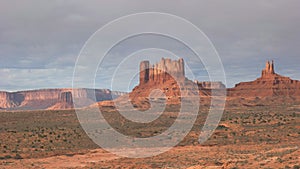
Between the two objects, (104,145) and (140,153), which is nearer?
(140,153)

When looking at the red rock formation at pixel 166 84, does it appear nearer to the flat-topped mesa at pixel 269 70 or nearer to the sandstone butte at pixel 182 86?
the sandstone butte at pixel 182 86

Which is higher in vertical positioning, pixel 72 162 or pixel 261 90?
pixel 261 90

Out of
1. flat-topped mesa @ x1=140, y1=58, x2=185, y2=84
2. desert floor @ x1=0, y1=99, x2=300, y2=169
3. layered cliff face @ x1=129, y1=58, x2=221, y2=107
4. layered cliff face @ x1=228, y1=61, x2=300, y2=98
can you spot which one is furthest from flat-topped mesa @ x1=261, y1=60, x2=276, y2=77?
desert floor @ x1=0, y1=99, x2=300, y2=169

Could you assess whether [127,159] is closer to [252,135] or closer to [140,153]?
[140,153]

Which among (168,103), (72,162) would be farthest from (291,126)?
(168,103)

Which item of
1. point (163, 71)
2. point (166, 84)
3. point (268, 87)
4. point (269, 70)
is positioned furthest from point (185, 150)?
point (269, 70)

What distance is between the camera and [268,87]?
428 ft

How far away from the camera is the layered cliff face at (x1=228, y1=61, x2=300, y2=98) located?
127688mm

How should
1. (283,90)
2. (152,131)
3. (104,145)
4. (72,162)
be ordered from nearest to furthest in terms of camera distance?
1. (72,162)
2. (104,145)
3. (152,131)
4. (283,90)

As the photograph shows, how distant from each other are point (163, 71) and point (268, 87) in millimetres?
46445

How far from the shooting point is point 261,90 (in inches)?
5148

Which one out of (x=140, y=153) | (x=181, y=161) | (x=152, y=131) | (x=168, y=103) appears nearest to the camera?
(x=181, y=161)

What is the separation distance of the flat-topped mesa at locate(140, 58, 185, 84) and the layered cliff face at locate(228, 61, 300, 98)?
2447cm

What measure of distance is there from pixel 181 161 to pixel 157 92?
107 metres
